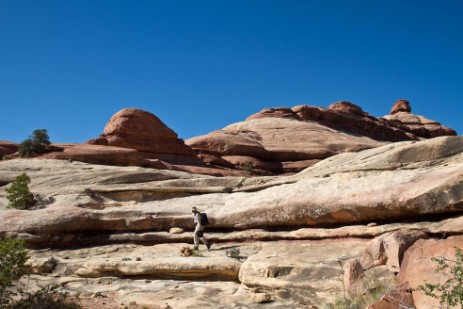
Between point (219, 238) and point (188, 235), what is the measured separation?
1344 millimetres

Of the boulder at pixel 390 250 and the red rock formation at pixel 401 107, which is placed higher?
the red rock formation at pixel 401 107

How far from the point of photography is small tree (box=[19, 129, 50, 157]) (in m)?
33.5

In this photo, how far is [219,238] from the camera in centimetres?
1647

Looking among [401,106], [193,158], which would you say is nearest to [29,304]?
[193,158]

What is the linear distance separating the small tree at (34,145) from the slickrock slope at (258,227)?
12794 millimetres

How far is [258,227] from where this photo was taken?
16344 millimetres

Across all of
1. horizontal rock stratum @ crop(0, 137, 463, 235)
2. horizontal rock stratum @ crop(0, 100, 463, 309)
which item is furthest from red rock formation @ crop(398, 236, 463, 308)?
horizontal rock stratum @ crop(0, 137, 463, 235)

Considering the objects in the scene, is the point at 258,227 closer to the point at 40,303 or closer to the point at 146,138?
the point at 40,303

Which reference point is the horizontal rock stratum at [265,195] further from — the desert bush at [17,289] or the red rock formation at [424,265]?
the desert bush at [17,289]

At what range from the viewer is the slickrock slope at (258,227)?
1064 cm

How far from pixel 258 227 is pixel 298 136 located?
139 feet

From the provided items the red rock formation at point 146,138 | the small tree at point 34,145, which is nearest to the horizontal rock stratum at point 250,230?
the small tree at point 34,145

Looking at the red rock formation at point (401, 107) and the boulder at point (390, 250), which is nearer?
the boulder at point (390, 250)

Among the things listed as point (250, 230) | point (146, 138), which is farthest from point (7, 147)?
point (250, 230)
